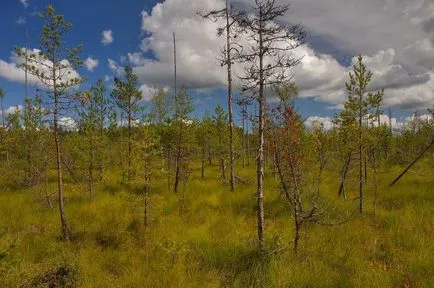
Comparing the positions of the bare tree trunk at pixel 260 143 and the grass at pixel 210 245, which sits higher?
the bare tree trunk at pixel 260 143

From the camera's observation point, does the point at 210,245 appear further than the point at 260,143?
Yes

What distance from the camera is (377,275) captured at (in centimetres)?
847

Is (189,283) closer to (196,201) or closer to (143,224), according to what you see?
(143,224)

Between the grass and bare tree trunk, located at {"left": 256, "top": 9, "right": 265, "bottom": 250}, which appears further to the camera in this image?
bare tree trunk, located at {"left": 256, "top": 9, "right": 265, "bottom": 250}

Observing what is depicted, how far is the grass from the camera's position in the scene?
873 centimetres

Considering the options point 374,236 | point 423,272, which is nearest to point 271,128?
point 423,272

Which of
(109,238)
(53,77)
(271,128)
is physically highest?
(53,77)

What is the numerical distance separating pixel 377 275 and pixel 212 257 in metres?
4.92

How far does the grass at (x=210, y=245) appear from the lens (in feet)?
28.7

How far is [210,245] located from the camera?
12.0 metres

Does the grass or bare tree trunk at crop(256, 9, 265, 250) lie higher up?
bare tree trunk at crop(256, 9, 265, 250)

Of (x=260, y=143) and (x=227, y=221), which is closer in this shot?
(x=260, y=143)

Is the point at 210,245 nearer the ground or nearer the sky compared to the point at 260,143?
nearer the ground

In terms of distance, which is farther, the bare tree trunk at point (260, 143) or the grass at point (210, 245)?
the bare tree trunk at point (260, 143)
